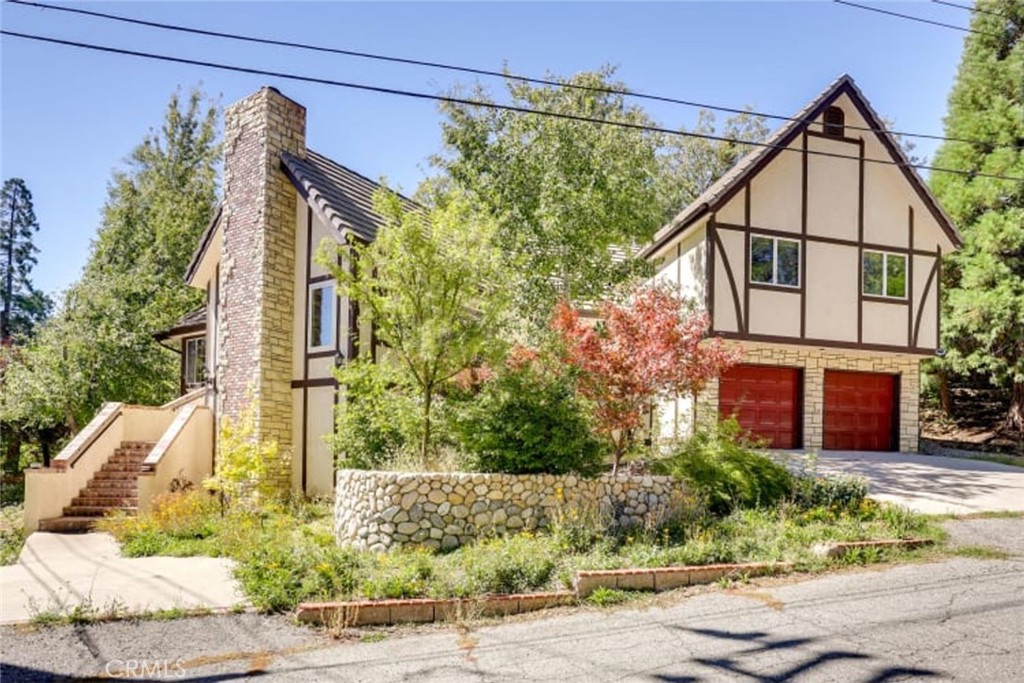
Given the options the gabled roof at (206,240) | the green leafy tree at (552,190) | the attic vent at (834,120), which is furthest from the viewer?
the attic vent at (834,120)

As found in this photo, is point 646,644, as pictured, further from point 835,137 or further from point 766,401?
point 835,137

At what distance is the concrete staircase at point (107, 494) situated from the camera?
12.5 meters

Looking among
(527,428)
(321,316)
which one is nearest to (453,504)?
(527,428)

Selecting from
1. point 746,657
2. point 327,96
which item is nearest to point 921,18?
point 327,96

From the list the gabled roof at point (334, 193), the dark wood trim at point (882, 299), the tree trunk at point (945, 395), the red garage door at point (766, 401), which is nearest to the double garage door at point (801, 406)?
the red garage door at point (766, 401)

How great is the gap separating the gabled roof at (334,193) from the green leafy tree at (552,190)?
7.03 ft

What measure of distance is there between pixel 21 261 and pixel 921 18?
47178 millimetres

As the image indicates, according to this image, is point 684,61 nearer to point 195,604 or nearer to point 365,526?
point 365,526

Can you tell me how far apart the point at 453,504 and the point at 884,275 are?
44.6ft

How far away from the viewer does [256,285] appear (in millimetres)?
14125

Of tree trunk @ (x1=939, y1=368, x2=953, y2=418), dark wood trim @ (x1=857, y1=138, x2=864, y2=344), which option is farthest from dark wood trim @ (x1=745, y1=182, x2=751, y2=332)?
tree trunk @ (x1=939, y1=368, x2=953, y2=418)

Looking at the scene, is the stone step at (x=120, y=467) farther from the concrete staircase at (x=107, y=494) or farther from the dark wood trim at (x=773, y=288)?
the dark wood trim at (x=773, y=288)

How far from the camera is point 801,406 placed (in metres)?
17.6
